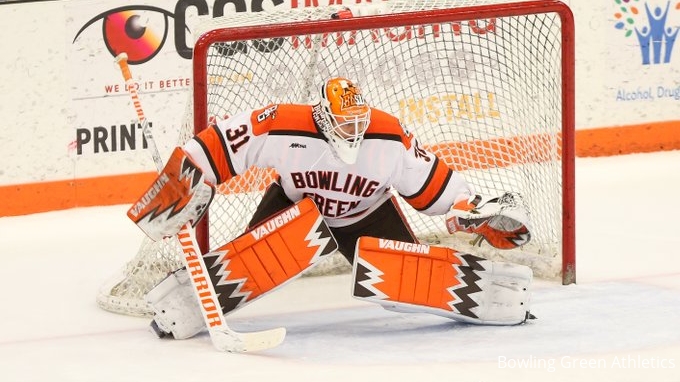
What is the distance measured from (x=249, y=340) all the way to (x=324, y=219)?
0.63 m

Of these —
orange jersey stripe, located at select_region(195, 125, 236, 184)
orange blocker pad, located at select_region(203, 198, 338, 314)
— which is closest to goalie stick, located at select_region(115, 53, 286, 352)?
orange blocker pad, located at select_region(203, 198, 338, 314)

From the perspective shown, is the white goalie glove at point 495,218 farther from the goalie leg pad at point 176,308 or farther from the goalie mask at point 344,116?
the goalie leg pad at point 176,308

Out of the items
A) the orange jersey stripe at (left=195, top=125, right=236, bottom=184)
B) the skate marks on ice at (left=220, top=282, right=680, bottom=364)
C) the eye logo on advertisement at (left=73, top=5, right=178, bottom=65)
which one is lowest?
the skate marks on ice at (left=220, top=282, right=680, bottom=364)

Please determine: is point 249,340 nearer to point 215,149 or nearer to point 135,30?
point 215,149

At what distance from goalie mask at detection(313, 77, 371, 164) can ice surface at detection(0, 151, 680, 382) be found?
23.4 inches

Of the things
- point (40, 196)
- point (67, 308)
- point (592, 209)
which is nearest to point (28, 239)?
point (40, 196)

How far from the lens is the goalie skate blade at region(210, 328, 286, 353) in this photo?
4.68 m

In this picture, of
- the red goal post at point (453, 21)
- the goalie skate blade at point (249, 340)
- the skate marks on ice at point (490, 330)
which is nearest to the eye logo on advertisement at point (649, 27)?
the red goal post at point (453, 21)

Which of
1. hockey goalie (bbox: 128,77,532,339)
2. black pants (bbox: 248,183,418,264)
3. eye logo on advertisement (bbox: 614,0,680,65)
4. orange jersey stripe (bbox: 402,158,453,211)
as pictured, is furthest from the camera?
eye logo on advertisement (bbox: 614,0,680,65)

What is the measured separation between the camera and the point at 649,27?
7.71 m

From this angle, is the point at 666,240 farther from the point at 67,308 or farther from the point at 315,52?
the point at 67,308

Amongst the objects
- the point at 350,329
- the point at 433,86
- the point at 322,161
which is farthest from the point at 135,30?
the point at 350,329

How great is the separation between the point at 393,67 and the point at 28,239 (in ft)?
5.80

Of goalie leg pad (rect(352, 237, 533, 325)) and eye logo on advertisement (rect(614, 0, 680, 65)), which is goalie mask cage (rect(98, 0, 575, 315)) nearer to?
goalie leg pad (rect(352, 237, 533, 325))
